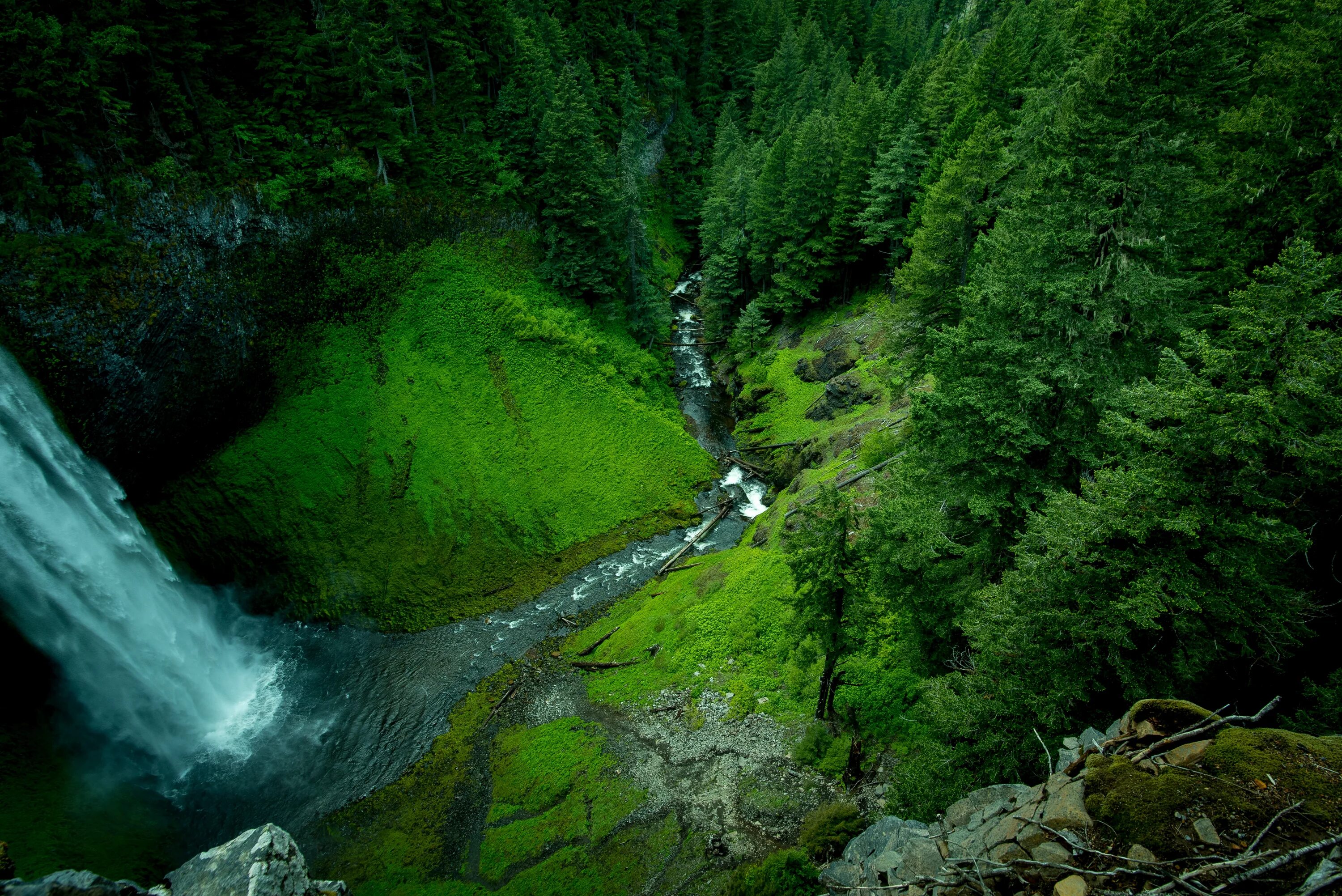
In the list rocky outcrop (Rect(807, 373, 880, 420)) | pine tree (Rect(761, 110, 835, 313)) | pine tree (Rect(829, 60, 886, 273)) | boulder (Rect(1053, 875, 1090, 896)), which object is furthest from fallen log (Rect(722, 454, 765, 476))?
boulder (Rect(1053, 875, 1090, 896))

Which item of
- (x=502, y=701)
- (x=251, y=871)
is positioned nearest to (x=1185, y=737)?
(x=251, y=871)

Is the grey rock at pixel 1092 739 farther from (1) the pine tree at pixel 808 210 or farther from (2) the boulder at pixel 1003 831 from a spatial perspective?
(1) the pine tree at pixel 808 210

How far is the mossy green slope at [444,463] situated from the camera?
2952 centimetres

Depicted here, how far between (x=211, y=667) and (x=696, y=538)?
22945 mm

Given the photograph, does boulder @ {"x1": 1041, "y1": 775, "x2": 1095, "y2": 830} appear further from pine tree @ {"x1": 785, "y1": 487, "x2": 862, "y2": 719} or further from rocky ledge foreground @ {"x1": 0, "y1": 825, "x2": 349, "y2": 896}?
rocky ledge foreground @ {"x1": 0, "y1": 825, "x2": 349, "y2": 896}

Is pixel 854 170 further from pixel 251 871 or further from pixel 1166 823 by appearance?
pixel 251 871

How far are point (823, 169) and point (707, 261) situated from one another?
495 inches

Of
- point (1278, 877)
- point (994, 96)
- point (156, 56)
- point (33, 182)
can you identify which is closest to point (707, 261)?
point (994, 96)

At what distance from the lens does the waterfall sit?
21.4 metres

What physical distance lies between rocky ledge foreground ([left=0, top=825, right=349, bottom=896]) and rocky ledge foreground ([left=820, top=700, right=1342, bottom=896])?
39.3 feet

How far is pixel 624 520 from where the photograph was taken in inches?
1355

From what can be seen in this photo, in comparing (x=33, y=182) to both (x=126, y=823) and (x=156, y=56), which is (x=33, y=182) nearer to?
(x=156, y=56)

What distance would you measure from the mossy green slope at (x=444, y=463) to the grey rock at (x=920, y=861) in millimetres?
24310

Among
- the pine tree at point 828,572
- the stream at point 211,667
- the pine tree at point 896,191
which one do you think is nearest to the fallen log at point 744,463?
the stream at point 211,667
